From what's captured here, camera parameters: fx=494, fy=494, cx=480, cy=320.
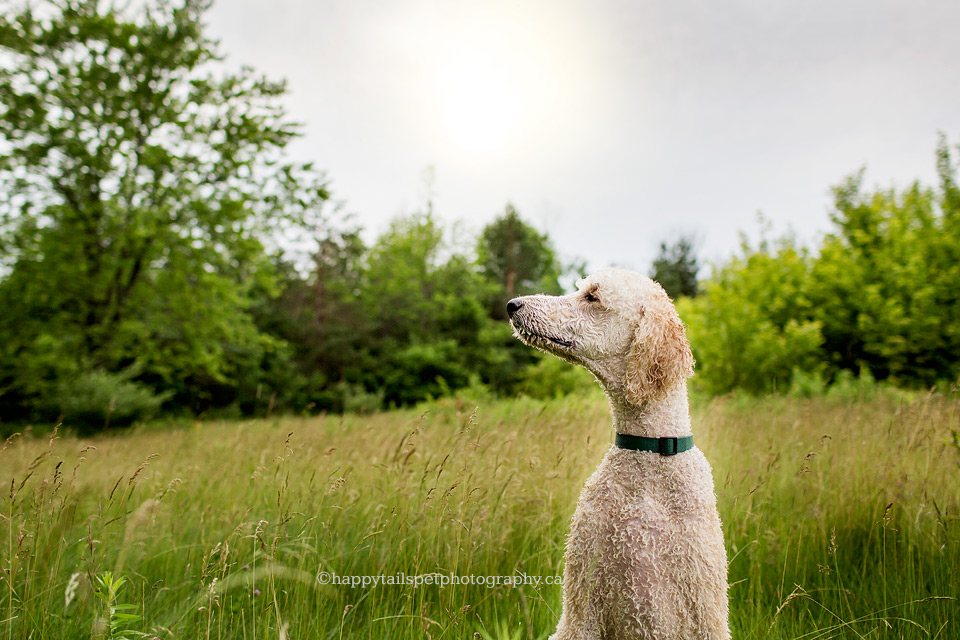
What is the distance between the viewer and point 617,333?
182cm

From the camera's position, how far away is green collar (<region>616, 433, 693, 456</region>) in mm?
1747

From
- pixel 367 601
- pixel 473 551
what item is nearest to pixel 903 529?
pixel 473 551

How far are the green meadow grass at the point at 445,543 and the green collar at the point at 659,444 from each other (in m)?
0.67

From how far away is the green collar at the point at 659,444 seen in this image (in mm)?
1747

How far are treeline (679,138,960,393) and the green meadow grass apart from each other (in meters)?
7.12

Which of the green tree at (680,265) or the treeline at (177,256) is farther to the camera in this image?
the green tree at (680,265)

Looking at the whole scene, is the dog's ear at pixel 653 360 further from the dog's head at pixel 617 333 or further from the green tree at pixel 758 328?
the green tree at pixel 758 328

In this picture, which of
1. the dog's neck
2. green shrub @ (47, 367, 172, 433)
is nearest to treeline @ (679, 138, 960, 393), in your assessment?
the dog's neck

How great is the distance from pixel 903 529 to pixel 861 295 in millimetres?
10186

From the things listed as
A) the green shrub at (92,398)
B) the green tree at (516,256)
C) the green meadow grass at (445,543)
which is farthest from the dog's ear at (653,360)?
the green tree at (516,256)

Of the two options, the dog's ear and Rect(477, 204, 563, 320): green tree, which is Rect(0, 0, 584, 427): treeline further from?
Rect(477, 204, 563, 320): green tree

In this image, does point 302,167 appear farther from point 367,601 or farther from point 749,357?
point 749,357

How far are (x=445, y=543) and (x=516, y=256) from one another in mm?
26006

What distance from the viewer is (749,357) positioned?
33.0ft
